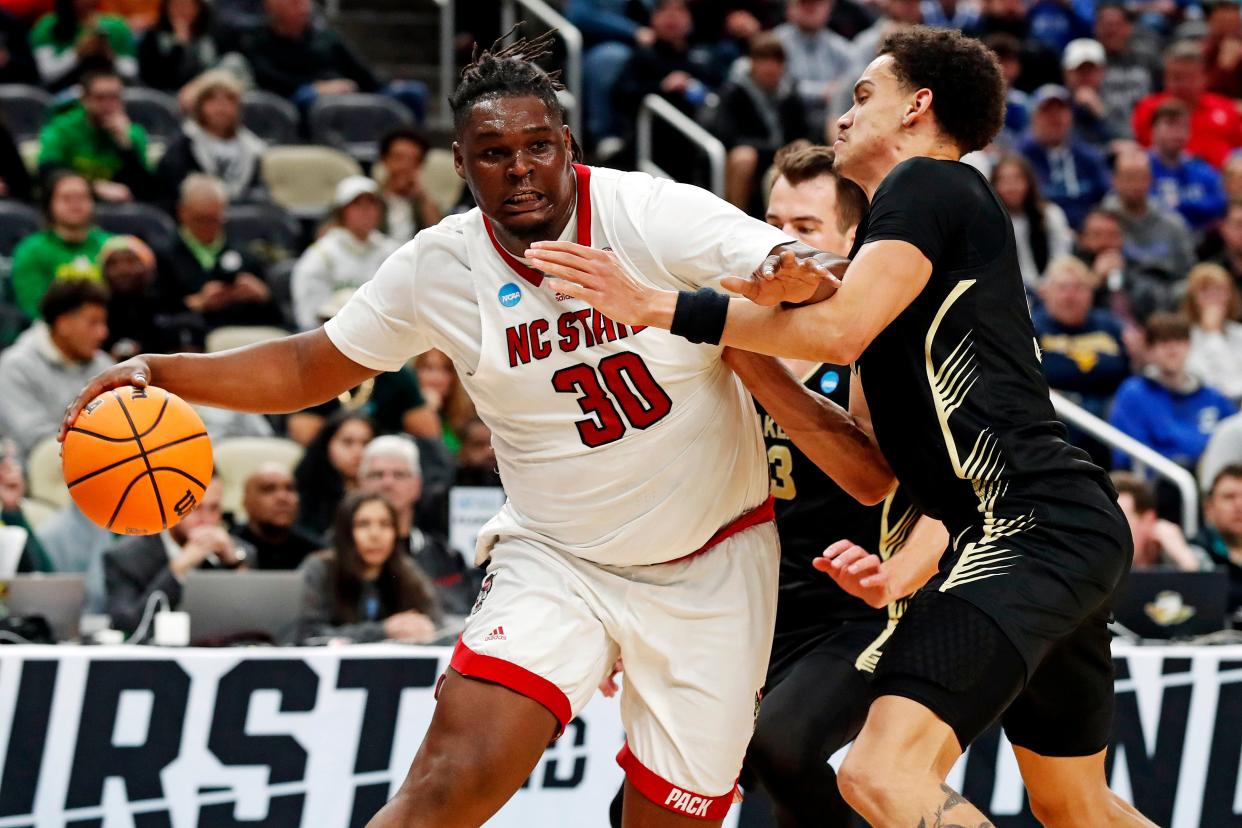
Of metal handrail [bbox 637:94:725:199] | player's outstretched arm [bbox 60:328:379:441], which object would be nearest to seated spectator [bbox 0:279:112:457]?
metal handrail [bbox 637:94:725:199]

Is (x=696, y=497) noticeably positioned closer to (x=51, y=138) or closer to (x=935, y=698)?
(x=935, y=698)

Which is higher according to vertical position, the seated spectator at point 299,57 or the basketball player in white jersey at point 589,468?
the basketball player in white jersey at point 589,468

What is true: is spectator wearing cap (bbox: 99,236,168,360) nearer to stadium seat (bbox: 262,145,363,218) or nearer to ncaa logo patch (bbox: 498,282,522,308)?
stadium seat (bbox: 262,145,363,218)

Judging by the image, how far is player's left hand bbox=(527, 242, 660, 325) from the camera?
4.09 m

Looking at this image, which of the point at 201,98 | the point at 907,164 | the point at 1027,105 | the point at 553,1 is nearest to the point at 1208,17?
the point at 1027,105

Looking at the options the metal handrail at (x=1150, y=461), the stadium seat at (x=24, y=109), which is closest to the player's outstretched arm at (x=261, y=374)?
the metal handrail at (x=1150, y=461)

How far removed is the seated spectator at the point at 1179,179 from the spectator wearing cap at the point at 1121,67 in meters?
1.07

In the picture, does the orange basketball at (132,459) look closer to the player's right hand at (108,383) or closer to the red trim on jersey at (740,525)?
the player's right hand at (108,383)

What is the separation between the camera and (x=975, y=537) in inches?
166

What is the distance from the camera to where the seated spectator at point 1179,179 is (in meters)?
14.9

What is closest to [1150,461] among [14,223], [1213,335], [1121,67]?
[1213,335]

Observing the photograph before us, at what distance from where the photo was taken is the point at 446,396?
10688 mm

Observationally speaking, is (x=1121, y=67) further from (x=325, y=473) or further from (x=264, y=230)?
(x=325, y=473)

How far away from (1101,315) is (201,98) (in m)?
6.45
